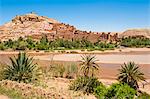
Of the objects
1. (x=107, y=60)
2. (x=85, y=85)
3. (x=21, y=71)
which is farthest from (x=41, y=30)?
(x=21, y=71)

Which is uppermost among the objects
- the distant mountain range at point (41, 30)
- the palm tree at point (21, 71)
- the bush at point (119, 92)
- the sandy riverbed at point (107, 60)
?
the distant mountain range at point (41, 30)

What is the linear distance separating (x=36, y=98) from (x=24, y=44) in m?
75.9

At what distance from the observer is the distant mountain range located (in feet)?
411

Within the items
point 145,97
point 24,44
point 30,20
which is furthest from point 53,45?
point 145,97

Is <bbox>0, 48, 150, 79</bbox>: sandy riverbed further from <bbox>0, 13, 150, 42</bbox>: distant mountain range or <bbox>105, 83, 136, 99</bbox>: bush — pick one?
<bbox>0, 13, 150, 42</bbox>: distant mountain range

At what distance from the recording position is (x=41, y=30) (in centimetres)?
13638

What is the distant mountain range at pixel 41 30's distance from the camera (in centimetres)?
12525

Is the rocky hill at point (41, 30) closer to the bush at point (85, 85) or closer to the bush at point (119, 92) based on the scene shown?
the bush at point (85, 85)

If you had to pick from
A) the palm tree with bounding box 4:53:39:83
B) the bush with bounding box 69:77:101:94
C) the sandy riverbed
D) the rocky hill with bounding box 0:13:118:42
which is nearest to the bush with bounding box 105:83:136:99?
the bush with bounding box 69:77:101:94

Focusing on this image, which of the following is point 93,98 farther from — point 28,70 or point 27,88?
point 27,88

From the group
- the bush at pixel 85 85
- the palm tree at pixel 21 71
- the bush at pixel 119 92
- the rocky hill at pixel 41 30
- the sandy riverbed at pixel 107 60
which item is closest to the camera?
the palm tree at pixel 21 71

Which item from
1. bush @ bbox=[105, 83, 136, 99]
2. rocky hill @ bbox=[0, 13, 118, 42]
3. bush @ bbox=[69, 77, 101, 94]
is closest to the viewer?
bush @ bbox=[105, 83, 136, 99]

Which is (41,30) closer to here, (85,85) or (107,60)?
(107,60)

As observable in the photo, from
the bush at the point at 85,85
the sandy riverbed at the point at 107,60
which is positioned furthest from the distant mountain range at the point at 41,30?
the bush at the point at 85,85
